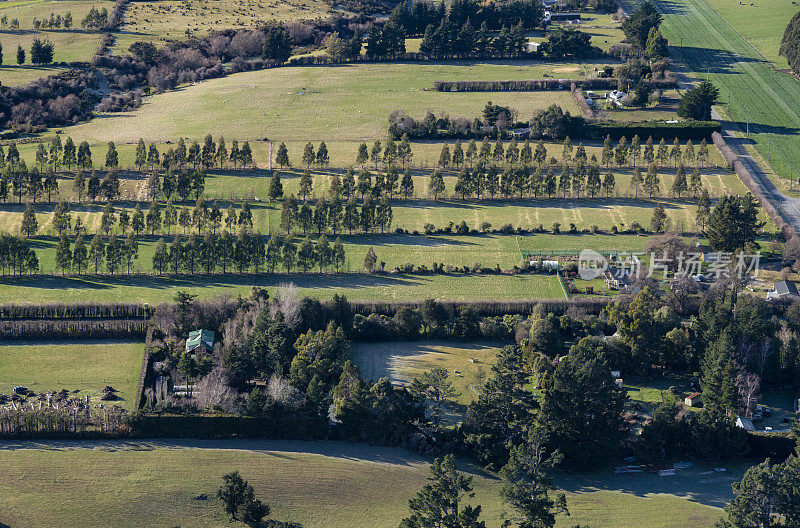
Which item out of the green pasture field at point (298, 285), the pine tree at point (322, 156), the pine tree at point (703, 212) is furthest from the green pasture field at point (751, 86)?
the pine tree at point (322, 156)

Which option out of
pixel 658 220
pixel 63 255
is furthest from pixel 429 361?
pixel 63 255

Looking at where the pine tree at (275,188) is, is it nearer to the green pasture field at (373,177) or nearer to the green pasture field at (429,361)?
the green pasture field at (373,177)

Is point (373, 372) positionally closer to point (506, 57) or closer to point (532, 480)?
point (532, 480)

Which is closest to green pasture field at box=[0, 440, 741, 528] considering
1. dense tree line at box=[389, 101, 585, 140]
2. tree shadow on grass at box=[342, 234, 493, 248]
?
tree shadow on grass at box=[342, 234, 493, 248]

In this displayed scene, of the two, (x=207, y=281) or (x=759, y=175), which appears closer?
(x=207, y=281)

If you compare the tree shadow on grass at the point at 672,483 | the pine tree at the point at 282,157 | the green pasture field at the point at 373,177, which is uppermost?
the pine tree at the point at 282,157

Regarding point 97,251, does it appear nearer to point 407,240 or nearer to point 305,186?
point 305,186

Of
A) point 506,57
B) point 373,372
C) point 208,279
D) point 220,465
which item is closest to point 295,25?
point 506,57
